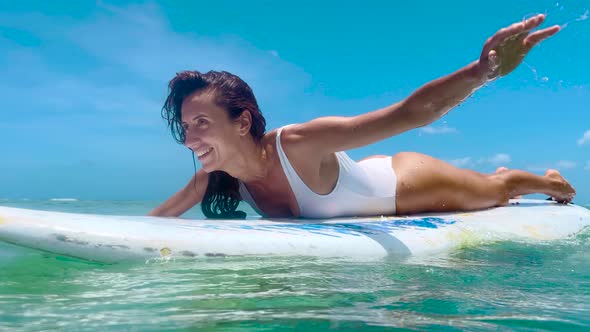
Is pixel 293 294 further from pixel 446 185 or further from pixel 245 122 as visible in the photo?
pixel 446 185

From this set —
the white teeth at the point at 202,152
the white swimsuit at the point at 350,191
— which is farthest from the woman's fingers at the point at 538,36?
the white teeth at the point at 202,152

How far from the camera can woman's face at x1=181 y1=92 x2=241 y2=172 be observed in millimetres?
2918

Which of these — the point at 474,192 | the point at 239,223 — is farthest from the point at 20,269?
the point at 474,192

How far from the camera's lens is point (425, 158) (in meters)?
3.63

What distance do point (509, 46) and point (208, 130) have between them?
5.47ft

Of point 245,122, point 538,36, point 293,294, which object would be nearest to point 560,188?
point 538,36

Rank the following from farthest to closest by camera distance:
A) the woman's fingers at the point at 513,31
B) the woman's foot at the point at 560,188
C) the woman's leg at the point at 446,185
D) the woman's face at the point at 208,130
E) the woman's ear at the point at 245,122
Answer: the woman's foot at the point at 560,188, the woman's leg at the point at 446,185, the woman's ear at the point at 245,122, the woman's face at the point at 208,130, the woman's fingers at the point at 513,31

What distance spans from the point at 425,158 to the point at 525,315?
7.78 feet

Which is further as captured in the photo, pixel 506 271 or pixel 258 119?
pixel 258 119

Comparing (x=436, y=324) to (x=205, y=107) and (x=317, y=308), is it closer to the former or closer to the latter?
(x=317, y=308)

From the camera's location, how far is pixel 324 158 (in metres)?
3.10

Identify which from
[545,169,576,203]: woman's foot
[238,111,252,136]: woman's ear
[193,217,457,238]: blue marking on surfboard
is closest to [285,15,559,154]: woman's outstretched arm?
[238,111,252,136]: woman's ear

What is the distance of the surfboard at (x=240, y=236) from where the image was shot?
6.79ft

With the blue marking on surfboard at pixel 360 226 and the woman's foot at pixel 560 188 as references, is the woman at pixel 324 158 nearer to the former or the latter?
the blue marking on surfboard at pixel 360 226
